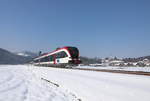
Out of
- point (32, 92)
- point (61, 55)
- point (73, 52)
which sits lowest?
point (32, 92)

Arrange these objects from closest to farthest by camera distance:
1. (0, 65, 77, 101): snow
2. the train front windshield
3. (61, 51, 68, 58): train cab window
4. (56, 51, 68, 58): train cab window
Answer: (0, 65, 77, 101): snow
the train front windshield
(61, 51, 68, 58): train cab window
(56, 51, 68, 58): train cab window

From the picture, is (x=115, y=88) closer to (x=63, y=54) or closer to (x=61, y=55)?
(x=63, y=54)

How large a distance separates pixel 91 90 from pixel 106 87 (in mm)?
1188

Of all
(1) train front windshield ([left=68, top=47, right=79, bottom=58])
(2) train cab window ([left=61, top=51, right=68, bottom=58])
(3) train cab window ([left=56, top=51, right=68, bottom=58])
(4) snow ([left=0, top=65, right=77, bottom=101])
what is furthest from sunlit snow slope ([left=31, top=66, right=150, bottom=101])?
(3) train cab window ([left=56, top=51, right=68, bottom=58])

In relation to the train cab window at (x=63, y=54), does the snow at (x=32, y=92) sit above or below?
below

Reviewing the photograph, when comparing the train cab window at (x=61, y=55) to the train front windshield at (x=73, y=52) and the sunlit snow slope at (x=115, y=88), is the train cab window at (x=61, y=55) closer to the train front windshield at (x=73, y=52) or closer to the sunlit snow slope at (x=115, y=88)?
the train front windshield at (x=73, y=52)

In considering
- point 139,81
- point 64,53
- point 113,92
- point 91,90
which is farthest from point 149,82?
point 64,53

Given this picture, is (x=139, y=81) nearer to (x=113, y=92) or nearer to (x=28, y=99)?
(x=113, y=92)

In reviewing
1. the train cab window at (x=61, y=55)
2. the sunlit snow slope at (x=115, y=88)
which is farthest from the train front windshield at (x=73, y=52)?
the sunlit snow slope at (x=115, y=88)

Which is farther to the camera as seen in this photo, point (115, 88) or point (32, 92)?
point (32, 92)

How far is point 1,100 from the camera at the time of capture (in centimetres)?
771

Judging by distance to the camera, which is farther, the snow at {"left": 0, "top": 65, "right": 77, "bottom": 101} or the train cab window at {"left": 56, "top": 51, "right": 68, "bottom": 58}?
the train cab window at {"left": 56, "top": 51, "right": 68, "bottom": 58}

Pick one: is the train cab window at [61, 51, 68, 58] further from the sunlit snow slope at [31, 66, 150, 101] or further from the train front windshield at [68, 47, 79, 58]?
the sunlit snow slope at [31, 66, 150, 101]

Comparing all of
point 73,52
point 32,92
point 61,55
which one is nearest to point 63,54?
point 61,55
